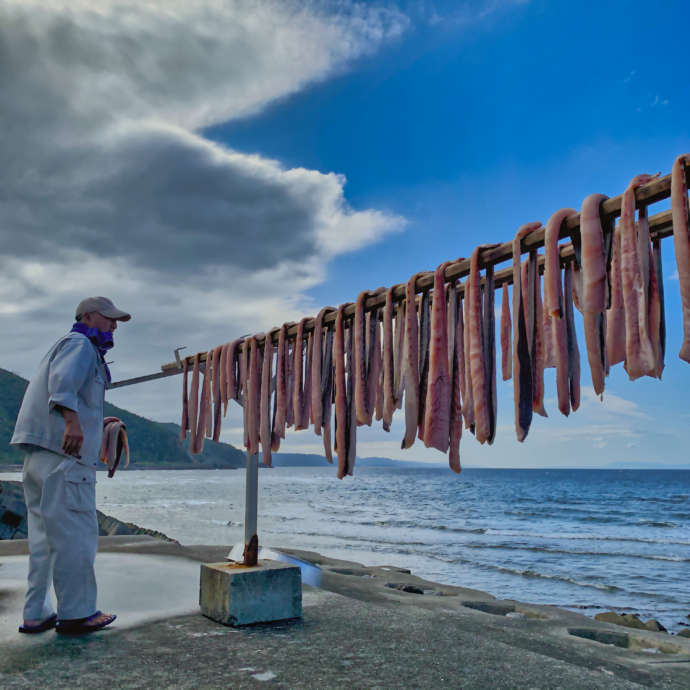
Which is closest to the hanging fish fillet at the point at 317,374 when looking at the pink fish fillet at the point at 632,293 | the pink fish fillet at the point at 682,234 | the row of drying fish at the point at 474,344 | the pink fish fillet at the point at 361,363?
the row of drying fish at the point at 474,344

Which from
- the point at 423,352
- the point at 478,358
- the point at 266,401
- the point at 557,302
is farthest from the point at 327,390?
the point at 557,302

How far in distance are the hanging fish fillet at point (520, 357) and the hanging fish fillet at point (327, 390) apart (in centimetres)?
176

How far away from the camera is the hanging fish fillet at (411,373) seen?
3965 mm

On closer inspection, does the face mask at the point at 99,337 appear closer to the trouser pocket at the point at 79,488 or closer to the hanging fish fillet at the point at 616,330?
the trouser pocket at the point at 79,488

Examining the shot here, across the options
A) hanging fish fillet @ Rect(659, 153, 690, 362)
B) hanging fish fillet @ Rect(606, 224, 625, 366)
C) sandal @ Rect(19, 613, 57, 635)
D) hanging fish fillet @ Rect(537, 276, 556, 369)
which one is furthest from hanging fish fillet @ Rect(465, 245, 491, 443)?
sandal @ Rect(19, 613, 57, 635)

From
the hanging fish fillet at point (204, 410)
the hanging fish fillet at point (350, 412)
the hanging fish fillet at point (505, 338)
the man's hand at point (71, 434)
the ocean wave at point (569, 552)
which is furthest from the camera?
the ocean wave at point (569, 552)

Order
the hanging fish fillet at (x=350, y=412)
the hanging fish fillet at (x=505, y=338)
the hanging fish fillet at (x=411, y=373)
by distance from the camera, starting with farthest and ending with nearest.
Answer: the hanging fish fillet at (x=350, y=412), the hanging fish fillet at (x=411, y=373), the hanging fish fillet at (x=505, y=338)

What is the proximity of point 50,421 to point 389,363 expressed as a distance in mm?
2554

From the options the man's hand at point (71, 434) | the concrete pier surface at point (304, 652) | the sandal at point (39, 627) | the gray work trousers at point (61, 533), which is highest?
the man's hand at point (71, 434)

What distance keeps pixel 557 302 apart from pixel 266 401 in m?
2.92

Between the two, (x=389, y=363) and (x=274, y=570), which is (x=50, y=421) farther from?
(x=389, y=363)

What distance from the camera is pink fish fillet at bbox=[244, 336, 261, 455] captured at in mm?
5453

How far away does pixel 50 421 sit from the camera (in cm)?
454

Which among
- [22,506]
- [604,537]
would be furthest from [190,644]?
[604,537]
